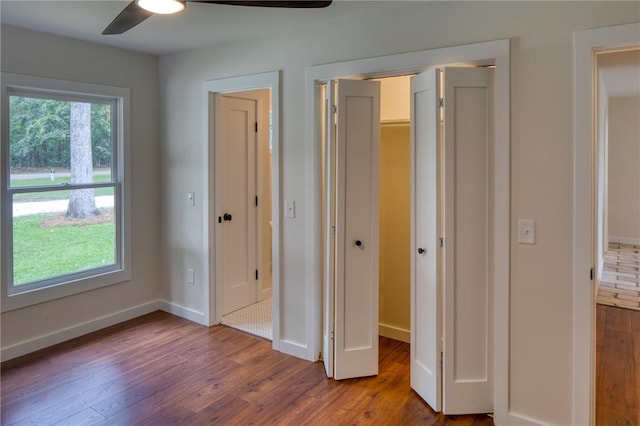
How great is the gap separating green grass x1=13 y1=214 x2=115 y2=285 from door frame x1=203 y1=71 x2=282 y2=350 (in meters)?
0.95

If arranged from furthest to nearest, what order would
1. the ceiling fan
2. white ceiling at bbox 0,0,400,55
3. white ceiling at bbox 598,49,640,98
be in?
1. white ceiling at bbox 598,49,640,98
2. white ceiling at bbox 0,0,400,55
3. the ceiling fan

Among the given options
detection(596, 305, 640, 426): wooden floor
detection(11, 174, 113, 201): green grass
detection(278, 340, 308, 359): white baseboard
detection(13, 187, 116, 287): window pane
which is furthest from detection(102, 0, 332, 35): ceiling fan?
detection(596, 305, 640, 426): wooden floor

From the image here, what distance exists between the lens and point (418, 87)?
2.54 meters

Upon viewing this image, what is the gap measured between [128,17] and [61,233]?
2.12 m

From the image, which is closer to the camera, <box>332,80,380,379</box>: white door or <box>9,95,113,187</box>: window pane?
<box>332,80,380,379</box>: white door

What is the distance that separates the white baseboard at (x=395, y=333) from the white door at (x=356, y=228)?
26.1 inches

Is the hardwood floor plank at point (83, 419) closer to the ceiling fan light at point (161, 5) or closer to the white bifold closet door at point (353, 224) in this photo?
the white bifold closet door at point (353, 224)

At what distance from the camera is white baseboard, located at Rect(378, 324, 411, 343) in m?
3.47

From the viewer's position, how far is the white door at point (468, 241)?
7.71ft

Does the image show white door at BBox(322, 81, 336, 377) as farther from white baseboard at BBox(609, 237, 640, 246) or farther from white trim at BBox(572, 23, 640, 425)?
white baseboard at BBox(609, 237, 640, 246)

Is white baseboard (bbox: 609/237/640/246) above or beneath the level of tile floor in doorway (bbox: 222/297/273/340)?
above

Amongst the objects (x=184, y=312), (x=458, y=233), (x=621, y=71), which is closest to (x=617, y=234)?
(x=621, y=71)

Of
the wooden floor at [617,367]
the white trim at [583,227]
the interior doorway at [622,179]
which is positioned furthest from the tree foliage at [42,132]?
the interior doorway at [622,179]

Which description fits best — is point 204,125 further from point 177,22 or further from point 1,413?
point 1,413
